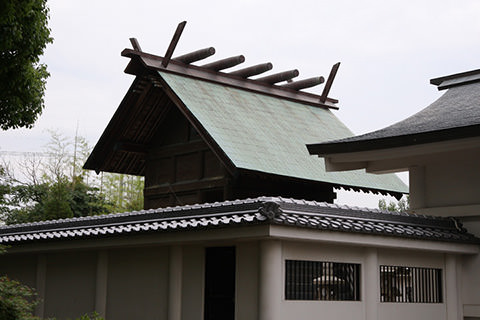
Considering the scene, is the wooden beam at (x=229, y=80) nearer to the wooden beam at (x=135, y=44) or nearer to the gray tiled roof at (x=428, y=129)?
the wooden beam at (x=135, y=44)

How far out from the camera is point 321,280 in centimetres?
998

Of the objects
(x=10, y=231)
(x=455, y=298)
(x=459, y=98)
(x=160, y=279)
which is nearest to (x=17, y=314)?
(x=160, y=279)

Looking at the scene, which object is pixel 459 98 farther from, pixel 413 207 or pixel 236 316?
A: pixel 236 316

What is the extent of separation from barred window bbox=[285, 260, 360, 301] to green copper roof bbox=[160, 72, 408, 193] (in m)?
5.03

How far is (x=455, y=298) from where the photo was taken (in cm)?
1154

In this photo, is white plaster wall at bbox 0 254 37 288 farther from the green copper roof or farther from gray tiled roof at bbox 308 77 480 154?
gray tiled roof at bbox 308 77 480 154

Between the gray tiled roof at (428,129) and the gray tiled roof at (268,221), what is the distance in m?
1.23

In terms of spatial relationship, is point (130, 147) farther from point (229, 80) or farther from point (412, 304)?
point (412, 304)

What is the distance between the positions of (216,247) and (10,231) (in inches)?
225

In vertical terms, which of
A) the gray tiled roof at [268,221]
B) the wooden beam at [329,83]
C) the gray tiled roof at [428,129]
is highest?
the wooden beam at [329,83]

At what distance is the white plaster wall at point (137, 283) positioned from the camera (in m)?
10.9

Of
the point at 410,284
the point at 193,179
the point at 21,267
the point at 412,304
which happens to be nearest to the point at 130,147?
the point at 193,179

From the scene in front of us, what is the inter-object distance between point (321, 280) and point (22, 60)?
5025mm

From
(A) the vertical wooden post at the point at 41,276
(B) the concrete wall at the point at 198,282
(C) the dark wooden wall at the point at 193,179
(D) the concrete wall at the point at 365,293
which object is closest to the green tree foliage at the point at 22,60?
(B) the concrete wall at the point at 198,282
